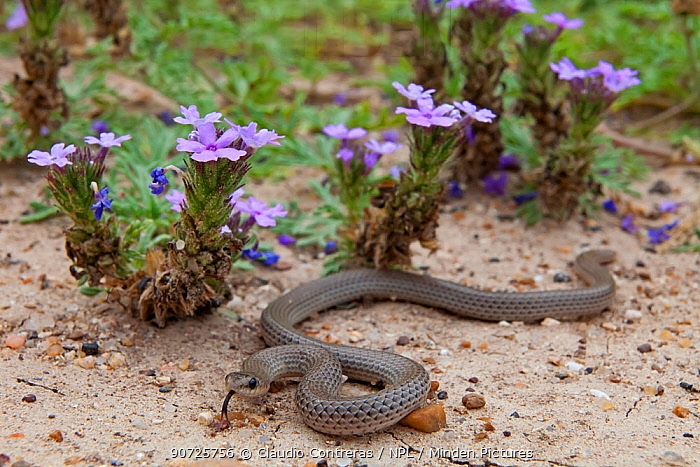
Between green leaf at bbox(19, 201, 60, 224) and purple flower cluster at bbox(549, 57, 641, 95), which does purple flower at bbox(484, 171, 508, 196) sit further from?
green leaf at bbox(19, 201, 60, 224)

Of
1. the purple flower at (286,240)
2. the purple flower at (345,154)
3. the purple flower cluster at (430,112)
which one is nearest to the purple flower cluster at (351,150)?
the purple flower at (345,154)

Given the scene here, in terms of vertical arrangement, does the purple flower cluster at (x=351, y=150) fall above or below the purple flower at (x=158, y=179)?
below

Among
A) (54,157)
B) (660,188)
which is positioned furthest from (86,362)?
(660,188)

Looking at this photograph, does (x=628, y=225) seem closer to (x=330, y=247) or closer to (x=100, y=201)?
(x=330, y=247)

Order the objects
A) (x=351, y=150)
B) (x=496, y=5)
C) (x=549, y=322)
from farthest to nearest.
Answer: (x=496, y=5) < (x=351, y=150) < (x=549, y=322)

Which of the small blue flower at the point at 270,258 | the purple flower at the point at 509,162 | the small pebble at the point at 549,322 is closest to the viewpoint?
the small pebble at the point at 549,322

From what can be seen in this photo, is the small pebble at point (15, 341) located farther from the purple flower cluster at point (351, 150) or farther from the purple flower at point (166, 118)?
the purple flower at point (166, 118)
